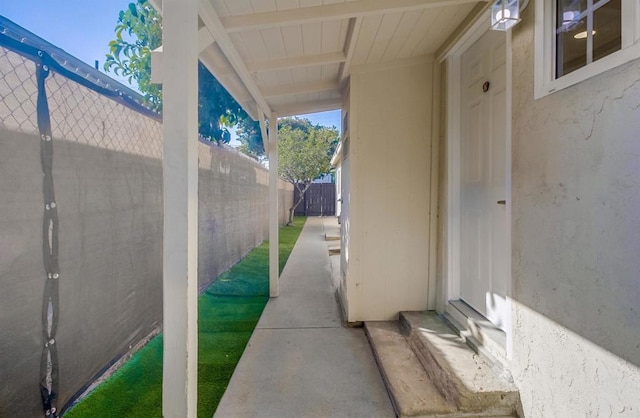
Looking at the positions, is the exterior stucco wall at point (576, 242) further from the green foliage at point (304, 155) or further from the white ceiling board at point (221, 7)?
the green foliage at point (304, 155)

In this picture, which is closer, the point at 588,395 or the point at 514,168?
the point at 588,395

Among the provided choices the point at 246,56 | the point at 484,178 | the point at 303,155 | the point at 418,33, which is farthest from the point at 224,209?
the point at 303,155

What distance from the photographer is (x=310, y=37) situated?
2.49 meters

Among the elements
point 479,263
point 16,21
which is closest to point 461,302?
point 479,263

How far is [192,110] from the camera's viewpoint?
1415 mm

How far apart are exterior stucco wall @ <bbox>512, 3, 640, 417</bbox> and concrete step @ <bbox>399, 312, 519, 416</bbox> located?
0.13 meters

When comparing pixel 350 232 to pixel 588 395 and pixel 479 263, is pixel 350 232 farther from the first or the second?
pixel 588 395

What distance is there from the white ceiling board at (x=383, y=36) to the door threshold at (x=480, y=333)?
2.27 m

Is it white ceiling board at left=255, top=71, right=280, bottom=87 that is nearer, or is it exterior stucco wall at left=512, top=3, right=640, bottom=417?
exterior stucco wall at left=512, top=3, right=640, bottom=417

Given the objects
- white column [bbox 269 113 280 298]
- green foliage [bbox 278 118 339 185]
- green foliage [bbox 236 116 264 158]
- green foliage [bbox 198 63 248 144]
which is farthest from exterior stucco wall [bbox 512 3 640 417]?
green foliage [bbox 278 118 339 185]

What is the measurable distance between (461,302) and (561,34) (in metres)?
2.00

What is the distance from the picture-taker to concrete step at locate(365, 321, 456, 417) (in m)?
1.79

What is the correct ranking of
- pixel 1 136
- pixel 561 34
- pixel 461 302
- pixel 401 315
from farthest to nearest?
pixel 401 315 → pixel 461 302 → pixel 561 34 → pixel 1 136

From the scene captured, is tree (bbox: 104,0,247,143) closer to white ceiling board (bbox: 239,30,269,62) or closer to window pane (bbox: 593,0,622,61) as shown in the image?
white ceiling board (bbox: 239,30,269,62)
